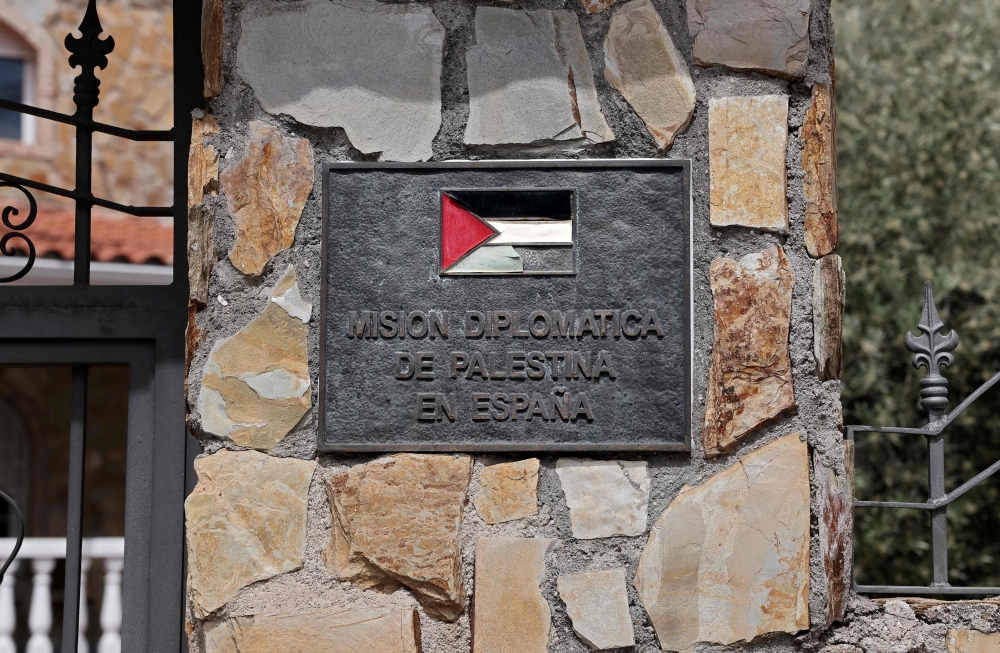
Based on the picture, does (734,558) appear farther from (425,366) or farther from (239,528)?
(239,528)

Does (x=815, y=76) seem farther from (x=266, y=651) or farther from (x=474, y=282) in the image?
(x=266, y=651)

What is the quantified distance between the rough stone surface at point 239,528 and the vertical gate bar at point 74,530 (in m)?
0.47

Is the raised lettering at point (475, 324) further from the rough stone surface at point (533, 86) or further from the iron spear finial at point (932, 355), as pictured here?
the iron spear finial at point (932, 355)

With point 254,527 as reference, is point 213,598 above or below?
below

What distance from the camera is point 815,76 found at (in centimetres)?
161

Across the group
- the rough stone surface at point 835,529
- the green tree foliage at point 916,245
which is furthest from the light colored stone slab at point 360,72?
the green tree foliage at point 916,245

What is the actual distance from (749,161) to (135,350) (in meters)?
1.32

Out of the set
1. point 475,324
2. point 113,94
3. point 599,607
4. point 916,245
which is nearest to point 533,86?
point 475,324

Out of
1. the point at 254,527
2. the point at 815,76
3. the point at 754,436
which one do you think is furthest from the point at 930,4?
the point at 254,527

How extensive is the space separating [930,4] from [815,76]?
185 inches

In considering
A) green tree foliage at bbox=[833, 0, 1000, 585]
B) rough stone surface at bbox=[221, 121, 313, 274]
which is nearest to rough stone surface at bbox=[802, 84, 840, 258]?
rough stone surface at bbox=[221, 121, 313, 274]

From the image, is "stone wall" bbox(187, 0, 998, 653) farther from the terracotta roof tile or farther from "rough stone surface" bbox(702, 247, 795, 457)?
the terracotta roof tile

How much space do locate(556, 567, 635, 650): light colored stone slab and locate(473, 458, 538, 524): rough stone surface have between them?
137 millimetres

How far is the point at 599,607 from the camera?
152cm
